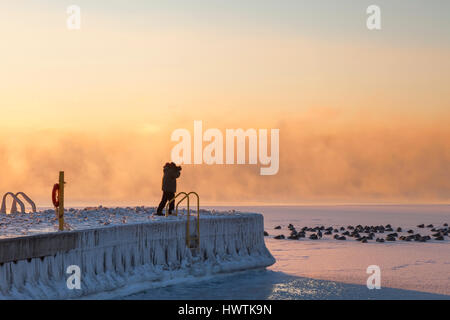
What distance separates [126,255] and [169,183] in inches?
153

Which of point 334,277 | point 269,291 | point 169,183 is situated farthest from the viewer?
point 169,183

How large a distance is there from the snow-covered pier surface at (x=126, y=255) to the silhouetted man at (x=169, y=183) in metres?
0.67

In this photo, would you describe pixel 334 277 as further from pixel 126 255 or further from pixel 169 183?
pixel 126 255

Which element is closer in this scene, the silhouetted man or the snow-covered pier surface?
the snow-covered pier surface

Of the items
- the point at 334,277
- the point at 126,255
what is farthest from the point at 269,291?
the point at 126,255

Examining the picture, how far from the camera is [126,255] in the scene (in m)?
17.4

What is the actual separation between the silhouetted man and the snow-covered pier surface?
2.20ft

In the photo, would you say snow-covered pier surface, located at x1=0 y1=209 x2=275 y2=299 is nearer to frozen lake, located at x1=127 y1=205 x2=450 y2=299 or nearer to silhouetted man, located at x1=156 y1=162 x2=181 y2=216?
frozen lake, located at x1=127 y1=205 x2=450 y2=299

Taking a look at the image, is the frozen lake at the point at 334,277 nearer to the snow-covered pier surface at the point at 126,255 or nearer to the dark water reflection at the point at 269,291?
the dark water reflection at the point at 269,291

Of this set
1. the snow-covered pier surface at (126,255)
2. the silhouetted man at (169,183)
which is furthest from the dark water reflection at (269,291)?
the silhouetted man at (169,183)

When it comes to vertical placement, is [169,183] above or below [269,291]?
above

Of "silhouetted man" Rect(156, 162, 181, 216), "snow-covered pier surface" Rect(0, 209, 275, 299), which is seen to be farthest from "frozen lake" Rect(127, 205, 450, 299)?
"silhouetted man" Rect(156, 162, 181, 216)

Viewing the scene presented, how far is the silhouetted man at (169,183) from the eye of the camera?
68.2 feet

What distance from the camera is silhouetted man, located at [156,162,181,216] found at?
20797 millimetres
